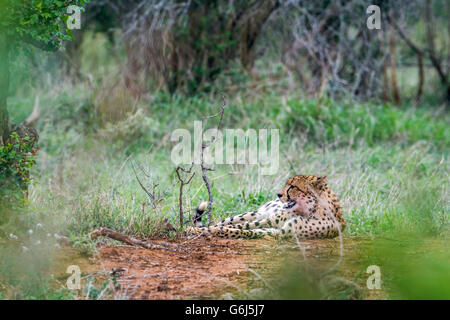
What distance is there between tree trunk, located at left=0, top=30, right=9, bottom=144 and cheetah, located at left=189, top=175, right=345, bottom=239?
163 cm

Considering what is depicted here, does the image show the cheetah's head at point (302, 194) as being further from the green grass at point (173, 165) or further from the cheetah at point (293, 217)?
the green grass at point (173, 165)

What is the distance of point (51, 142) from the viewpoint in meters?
8.07

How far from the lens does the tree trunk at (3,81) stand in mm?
3906

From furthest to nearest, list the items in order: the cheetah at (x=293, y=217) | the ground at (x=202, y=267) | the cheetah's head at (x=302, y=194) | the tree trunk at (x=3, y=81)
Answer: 1. the cheetah's head at (x=302, y=194)
2. the cheetah at (x=293, y=217)
3. the tree trunk at (x=3, y=81)
4. the ground at (x=202, y=267)

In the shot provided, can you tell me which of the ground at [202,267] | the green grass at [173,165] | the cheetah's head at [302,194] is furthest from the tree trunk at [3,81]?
the cheetah's head at [302,194]

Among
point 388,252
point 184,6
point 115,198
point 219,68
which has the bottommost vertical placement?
point 115,198

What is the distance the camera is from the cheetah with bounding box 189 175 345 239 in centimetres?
454

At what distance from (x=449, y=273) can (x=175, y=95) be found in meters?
8.69

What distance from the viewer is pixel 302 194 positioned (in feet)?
15.7

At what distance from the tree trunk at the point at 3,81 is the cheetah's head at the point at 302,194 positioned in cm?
227

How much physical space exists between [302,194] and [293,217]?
22cm

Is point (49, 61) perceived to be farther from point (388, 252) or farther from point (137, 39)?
point (388, 252)

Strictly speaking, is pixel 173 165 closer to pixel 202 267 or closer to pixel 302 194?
pixel 302 194
